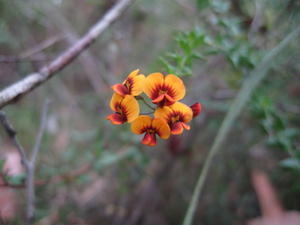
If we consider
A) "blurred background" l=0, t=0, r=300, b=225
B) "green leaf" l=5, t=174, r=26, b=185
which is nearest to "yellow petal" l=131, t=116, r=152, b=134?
"blurred background" l=0, t=0, r=300, b=225

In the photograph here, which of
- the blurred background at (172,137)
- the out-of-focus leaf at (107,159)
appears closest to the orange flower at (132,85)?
the blurred background at (172,137)

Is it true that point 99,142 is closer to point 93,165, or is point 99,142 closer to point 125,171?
point 93,165

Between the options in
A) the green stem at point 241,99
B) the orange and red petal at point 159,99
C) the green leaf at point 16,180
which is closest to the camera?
the orange and red petal at point 159,99

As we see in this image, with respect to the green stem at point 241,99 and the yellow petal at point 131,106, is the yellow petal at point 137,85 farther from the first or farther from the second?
the green stem at point 241,99

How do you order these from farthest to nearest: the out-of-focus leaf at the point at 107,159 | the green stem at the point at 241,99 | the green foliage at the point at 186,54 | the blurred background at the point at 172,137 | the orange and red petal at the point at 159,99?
1. the out-of-focus leaf at the point at 107,159
2. the blurred background at the point at 172,137
3. the green stem at the point at 241,99
4. the green foliage at the point at 186,54
5. the orange and red petal at the point at 159,99

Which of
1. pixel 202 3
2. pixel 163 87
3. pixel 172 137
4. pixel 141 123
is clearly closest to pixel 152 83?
pixel 163 87

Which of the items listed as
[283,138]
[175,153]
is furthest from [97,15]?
[283,138]
